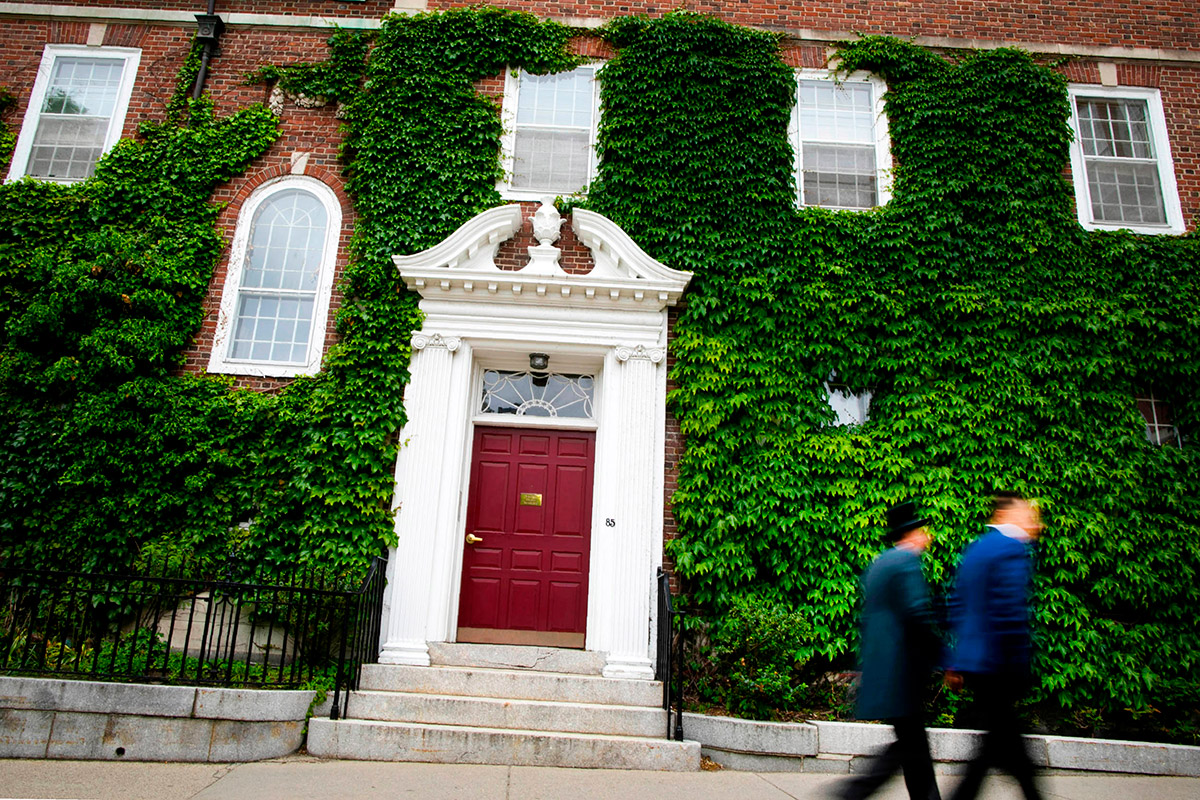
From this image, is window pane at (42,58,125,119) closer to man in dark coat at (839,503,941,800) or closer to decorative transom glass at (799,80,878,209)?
decorative transom glass at (799,80,878,209)

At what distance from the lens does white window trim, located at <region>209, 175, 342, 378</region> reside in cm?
768

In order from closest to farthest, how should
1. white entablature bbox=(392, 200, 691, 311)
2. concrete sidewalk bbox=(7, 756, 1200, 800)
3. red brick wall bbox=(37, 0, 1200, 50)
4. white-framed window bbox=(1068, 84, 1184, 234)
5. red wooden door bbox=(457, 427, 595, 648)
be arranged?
concrete sidewalk bbox=(7, 756, 1200, 800) < red wooden door bbox=(457, 427, 595, 648) < white entablature bbox=(392, 200, 691, 311) < white-framed window bbox=(1068, 84, 1184, 234) < red brick wall bbox=(37, 0, 1200, 50)

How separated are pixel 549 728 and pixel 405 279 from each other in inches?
189

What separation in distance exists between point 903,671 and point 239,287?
790 cm

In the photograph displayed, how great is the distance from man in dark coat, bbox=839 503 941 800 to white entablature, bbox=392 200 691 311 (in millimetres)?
4892

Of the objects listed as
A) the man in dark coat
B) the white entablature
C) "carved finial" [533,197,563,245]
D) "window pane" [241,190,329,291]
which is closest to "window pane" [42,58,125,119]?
"window pane" [241,190,329,291]

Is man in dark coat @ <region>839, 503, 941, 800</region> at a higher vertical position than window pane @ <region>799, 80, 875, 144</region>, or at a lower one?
lower

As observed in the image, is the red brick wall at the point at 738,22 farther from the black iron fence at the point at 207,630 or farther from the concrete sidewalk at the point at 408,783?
the concrete sidewalk at the point at 408,783

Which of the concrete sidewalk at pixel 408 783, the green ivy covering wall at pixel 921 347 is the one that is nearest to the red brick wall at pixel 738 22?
the green ivy covering wall at pixel 921 347

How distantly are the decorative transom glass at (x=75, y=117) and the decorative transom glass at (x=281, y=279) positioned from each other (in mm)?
2521

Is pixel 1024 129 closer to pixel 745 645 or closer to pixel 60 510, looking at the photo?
pixel 745 645

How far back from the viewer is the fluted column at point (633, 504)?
6.70 metres

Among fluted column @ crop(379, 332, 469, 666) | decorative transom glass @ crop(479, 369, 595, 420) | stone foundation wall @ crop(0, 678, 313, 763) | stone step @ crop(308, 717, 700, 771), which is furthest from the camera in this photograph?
decorative transom glass @ crop(479, 369, 595, 420)

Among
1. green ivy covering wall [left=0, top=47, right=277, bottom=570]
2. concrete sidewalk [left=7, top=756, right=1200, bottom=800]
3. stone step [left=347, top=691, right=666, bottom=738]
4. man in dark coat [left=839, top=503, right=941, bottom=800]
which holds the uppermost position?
green ivy covering wall [left=0, top=47, right=277, bottom=570]
